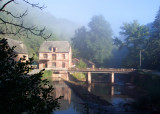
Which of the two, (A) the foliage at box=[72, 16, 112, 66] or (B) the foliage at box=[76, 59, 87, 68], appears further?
(A) the foliage at box=[72, 16, 112, 66]

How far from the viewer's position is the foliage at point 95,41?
6054cm

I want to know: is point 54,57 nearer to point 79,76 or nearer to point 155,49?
point 79,76

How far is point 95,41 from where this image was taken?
6344cm

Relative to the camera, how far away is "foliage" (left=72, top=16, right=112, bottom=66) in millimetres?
60544

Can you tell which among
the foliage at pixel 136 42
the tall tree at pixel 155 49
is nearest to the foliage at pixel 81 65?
the foliage at pixel 136 42

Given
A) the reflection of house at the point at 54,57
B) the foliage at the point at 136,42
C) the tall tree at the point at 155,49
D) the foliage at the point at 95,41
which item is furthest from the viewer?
the foliage at the point at 95,41

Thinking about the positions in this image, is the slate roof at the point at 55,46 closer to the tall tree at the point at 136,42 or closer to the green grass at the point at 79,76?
the green grass at the point at 79,76

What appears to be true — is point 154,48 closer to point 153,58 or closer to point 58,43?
point 153,58

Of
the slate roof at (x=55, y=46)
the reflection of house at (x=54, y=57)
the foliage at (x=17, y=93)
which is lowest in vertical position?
the foliage at (x=17, y=93)

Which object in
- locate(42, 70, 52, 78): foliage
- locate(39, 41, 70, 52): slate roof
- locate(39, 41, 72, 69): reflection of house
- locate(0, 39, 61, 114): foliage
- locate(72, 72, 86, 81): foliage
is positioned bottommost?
locate(72, 72, 86, 81): foliage

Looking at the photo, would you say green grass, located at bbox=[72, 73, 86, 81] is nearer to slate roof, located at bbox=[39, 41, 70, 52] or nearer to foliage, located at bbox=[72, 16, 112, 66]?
slate roof, located at bbox=[39, 41, 70, 52]

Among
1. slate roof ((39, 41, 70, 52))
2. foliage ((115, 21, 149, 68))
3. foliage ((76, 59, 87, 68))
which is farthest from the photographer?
foliage ((76, 59, 87, 68))

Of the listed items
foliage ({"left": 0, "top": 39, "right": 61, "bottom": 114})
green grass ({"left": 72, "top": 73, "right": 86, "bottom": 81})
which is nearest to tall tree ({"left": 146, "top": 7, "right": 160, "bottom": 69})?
green grass ({"left": 72, "top": 73, "right": 86, "bottom": 81})

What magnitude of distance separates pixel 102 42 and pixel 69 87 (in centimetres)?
3346
